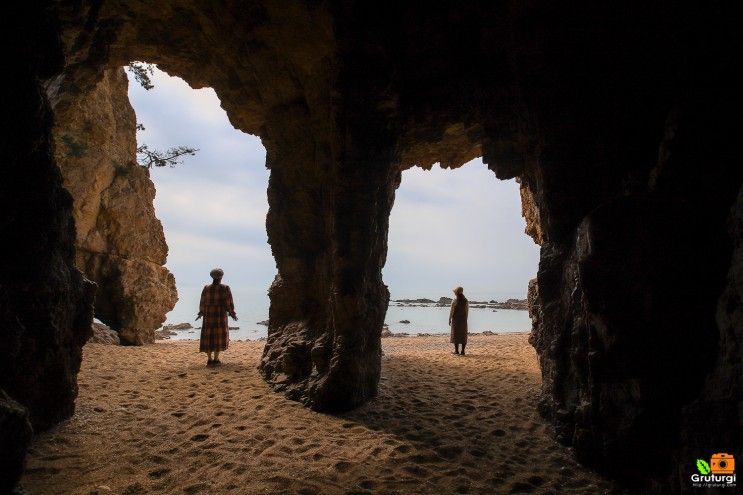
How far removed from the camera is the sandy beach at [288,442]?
4078 millimetres

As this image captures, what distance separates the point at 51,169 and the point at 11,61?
148 cm

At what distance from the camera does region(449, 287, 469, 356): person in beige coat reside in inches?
477

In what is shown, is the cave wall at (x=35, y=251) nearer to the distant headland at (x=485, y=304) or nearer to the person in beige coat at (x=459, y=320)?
the person in beige coat at (x=459, y=320)

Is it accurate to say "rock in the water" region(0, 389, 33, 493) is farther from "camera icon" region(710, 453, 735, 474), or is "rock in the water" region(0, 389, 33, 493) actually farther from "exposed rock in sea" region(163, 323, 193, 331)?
"exposed rock in sea" region(163, 323, 193, 331)

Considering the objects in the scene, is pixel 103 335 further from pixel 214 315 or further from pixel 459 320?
pixel 459 320

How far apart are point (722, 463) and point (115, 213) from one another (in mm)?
16126

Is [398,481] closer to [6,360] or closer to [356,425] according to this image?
[356,425]

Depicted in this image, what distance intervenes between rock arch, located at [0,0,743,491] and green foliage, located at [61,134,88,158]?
4.42m

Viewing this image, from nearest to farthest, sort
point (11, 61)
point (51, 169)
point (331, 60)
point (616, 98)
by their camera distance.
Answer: point (11, 61) < point (616, 98) < point (51, 169) < point (331, 60)

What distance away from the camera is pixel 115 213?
1376 centimetres

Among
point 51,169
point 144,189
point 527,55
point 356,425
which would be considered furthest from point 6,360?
point 144,189

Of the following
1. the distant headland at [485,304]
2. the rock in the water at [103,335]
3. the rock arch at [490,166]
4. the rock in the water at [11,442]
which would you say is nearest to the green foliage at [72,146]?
the rock arch at [490,166]

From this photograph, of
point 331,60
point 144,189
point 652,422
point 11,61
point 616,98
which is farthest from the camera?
point 144,189

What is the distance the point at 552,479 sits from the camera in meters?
4.23
